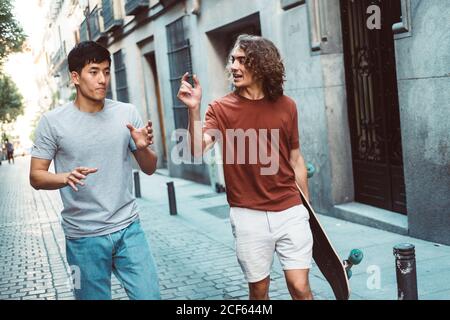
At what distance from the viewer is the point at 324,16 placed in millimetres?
7969

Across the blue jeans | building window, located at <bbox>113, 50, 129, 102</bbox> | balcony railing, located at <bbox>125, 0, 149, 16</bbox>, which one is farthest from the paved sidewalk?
building window, located at <bbox>113, 50, 129, 102</bbox>

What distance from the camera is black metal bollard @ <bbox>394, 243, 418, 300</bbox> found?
3.57 meters

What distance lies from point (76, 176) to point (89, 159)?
0.78ft

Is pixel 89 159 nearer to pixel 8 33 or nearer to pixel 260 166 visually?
pixel 260 166

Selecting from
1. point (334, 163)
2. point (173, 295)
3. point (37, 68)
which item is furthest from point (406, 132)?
point (37, 68)

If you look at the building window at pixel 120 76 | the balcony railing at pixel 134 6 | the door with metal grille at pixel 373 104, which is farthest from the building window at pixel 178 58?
the door with metal grille at pixel 373 104

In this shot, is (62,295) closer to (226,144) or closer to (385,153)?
(226,144)

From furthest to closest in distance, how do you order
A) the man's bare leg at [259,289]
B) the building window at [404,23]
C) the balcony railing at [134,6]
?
the balcony railing at [134,6] < the building window at [404,23] < the man's bare leg at [259,289]

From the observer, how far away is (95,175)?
10.1ft

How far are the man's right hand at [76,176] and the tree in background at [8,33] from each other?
8.81 feet

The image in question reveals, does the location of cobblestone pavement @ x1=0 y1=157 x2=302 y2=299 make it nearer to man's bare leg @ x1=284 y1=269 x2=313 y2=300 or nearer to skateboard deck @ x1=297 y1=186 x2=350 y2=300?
skateboard deck @ x1=297 y1=186 x2=350 y2=300

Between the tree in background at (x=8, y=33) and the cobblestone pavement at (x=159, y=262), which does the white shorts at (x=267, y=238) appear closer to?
the cobblestone pavement at (x=159, y=262)

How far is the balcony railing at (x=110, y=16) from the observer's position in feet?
62.1

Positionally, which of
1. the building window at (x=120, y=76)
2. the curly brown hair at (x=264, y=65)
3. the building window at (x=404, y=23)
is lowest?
the curly brown hair at (x=264, y=65)
